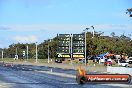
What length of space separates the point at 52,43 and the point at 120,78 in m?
145

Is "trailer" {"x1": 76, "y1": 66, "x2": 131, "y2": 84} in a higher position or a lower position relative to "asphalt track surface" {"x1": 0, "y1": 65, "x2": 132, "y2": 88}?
higher

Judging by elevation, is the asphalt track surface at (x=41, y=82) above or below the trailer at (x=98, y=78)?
below

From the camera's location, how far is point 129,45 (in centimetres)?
12719

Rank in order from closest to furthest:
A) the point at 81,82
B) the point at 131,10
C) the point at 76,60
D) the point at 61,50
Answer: the point at 81,82, the point at 131,10, the point at 61,50, the point at 76,60

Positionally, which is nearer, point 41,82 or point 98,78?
point 98,78

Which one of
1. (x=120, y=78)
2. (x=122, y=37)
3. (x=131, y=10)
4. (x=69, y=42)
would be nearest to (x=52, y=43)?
(x=122, y=37)

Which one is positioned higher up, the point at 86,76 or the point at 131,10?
the point at 131,10

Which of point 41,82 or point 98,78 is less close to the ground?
point 98,78

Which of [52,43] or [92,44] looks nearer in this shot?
[92,44]

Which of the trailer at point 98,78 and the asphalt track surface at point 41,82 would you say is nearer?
the trailer at point 98,78

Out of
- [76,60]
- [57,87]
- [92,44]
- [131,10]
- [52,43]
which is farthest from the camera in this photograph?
[52,43]

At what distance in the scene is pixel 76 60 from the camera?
392ft

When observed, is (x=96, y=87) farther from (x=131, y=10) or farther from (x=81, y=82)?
(x=131, y=10)

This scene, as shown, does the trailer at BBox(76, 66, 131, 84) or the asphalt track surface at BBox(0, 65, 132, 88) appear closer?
the trailer at BBox(76, 66, 131, 84)
